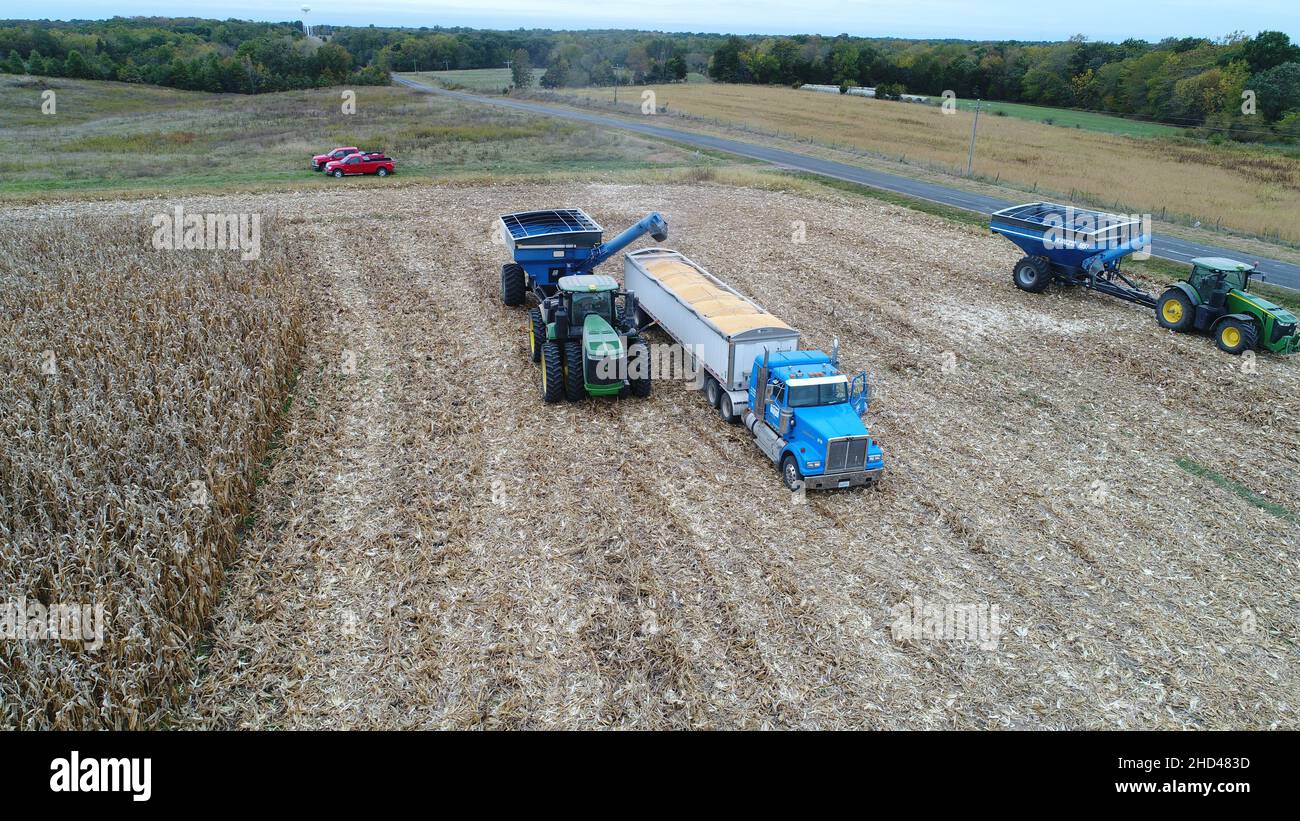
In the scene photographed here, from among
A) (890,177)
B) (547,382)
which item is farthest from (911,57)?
(547,382)

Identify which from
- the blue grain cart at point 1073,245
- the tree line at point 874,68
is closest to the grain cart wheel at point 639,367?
the blue grain cart at point 1073,245

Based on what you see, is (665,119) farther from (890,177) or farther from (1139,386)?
(1139,386)

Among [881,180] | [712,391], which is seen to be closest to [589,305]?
[712,391]

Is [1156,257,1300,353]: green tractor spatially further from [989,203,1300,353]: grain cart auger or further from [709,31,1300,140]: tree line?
[709,31,1300,140]: tree line

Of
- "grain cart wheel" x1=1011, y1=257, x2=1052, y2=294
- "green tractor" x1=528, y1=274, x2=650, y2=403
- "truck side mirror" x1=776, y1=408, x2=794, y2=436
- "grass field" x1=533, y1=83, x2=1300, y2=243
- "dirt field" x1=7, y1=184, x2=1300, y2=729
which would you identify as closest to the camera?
"dirt field" x1=7, y1=184, x2=1300, y2=729

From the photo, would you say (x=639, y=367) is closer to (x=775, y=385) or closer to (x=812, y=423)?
(x=775, y=385)

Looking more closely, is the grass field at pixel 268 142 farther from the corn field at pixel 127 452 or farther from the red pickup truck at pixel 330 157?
the corn field at pixel 127 452

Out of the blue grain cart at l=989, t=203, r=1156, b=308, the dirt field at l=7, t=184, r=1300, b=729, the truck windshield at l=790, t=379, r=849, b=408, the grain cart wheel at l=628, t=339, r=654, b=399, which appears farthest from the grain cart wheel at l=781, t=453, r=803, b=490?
the blue grain cart at l=989, t=203, r=1156, b=308

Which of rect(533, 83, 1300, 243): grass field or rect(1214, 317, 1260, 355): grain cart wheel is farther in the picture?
rect(533, 83, 1300, 243): grass field
